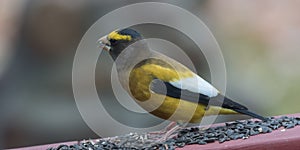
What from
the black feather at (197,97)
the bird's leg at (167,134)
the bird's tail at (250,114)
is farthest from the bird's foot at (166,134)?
the bird's tail at (250,114)

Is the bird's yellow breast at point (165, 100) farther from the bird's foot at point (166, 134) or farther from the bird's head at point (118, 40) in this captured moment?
the bird's head at point (118, 40)

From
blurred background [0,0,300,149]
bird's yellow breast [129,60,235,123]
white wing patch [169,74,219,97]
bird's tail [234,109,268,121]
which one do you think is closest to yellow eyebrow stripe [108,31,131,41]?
bird's yellow breast [129,60,235,123]

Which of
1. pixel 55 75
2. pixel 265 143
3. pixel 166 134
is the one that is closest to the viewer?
pixel 265 143

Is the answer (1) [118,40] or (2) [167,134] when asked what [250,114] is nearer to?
(2) [167,134]

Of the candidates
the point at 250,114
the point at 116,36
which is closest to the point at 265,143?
the point at 250,114

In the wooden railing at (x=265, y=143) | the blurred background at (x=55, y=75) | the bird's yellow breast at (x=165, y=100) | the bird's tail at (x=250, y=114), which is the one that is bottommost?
the wooden railing at (x=265, y=143)

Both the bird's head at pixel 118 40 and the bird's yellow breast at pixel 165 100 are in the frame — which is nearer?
the bird's yellow breast at pixel 165 100
